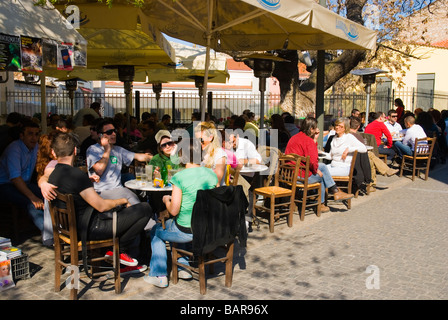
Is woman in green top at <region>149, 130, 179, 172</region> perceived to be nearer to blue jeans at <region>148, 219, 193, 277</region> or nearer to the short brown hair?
blue jeans at <region>148, 219, 193, 277</region>

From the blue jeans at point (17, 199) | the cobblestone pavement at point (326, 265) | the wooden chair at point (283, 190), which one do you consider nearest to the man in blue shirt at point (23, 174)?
the blue jeans at point (17, 199)

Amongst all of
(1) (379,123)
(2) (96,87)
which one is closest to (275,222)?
(1) (379,123)

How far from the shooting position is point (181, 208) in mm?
4352

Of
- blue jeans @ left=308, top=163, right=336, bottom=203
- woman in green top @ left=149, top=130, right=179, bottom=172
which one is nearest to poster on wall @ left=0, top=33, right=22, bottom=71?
woman in green top @ left=149, top=130, right=179, bottom=172

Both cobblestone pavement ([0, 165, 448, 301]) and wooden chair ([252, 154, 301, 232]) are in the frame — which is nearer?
cobblestone pavement ([0, 165, 448, 301])

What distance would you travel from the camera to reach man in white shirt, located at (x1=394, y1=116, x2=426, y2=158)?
35.2 feet

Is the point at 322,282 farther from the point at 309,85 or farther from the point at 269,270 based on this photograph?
the point at 309,85

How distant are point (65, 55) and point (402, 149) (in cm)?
846

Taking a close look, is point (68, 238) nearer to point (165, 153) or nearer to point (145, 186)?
point (145, 186)

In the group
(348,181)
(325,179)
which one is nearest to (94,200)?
(325,179)

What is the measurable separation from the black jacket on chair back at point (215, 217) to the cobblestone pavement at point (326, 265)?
54 centimetres

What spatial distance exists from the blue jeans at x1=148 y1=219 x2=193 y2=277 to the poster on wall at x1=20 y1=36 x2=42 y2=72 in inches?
86.5

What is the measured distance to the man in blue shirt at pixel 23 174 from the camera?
5.52 m

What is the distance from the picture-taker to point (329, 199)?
8.45 m
